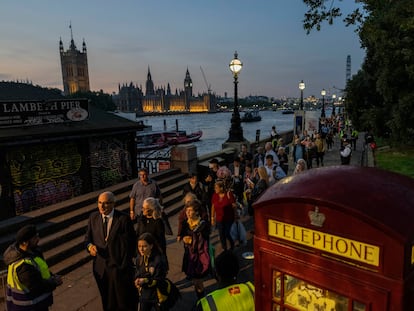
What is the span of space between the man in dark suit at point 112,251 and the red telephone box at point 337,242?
7.54 feet

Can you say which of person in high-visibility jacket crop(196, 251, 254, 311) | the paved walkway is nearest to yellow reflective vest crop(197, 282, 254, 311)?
person in high-visibility jacket crop(196, 251, 254, 311)

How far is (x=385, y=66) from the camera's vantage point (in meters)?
16.7

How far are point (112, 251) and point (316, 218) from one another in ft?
10.0

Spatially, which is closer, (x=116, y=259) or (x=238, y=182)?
(x=116, y=259)

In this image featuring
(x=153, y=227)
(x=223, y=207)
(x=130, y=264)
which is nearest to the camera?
(x=130, y=264)

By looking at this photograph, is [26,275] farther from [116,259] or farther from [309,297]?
[309,297]

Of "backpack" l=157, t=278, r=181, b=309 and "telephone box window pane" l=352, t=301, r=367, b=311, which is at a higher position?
"telephone box window pane" l=352, t=301, r=367, b=311

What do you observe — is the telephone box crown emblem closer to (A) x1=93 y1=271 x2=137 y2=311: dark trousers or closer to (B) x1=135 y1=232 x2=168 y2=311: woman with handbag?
(B) x1=135 y1=232 x2=168 y2=311: woman with handbag

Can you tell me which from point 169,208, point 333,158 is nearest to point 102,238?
point 169,208

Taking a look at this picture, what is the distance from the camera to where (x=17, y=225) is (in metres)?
7.21

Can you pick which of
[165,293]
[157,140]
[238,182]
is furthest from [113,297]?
[157,140]

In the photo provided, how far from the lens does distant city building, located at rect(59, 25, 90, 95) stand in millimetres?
176125

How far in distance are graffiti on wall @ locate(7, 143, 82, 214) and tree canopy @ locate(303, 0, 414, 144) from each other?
25.2ft

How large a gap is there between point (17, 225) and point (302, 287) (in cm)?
675
